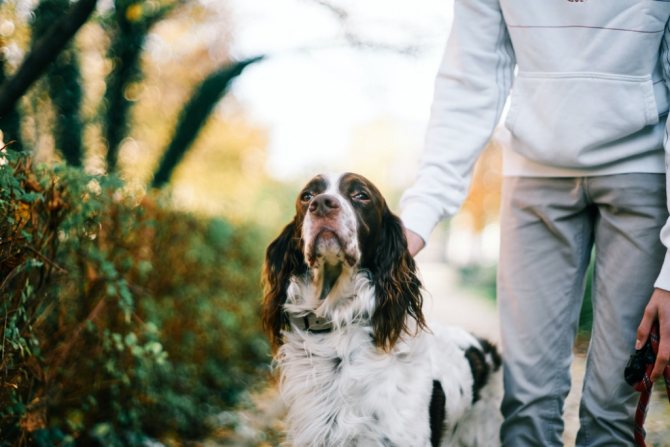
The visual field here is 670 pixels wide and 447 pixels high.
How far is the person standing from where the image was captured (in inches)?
79.2

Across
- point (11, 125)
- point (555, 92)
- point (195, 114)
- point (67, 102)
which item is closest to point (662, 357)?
point (555, 92)

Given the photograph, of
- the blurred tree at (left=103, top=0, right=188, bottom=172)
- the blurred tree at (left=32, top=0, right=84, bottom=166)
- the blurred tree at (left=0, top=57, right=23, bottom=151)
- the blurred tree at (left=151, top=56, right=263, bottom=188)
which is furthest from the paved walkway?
the blurred tree at (left=103, top=0, right=188, bottom=172)

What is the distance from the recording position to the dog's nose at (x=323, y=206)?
229 centimetres

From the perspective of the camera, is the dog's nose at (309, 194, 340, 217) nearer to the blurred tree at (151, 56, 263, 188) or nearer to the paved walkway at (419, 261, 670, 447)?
the paved walkway at (419, 261, 670, 447)

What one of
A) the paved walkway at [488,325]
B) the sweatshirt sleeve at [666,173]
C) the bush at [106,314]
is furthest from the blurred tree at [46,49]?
the sweatshirt sleeve at [666,173]

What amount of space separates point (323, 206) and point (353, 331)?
461 millimetres

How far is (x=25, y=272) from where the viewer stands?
229cm

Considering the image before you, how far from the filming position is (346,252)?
2.35 m

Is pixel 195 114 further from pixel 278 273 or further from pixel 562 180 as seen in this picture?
pixel 562 180

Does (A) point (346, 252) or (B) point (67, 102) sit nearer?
(A) point (346, 252)

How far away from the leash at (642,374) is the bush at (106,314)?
1.88 meters

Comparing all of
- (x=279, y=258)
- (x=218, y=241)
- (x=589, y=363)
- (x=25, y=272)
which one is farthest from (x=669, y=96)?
(x=218, y=241)

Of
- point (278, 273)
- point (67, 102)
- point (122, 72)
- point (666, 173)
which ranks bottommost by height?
point (278, 273)

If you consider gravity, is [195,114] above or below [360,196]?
above
